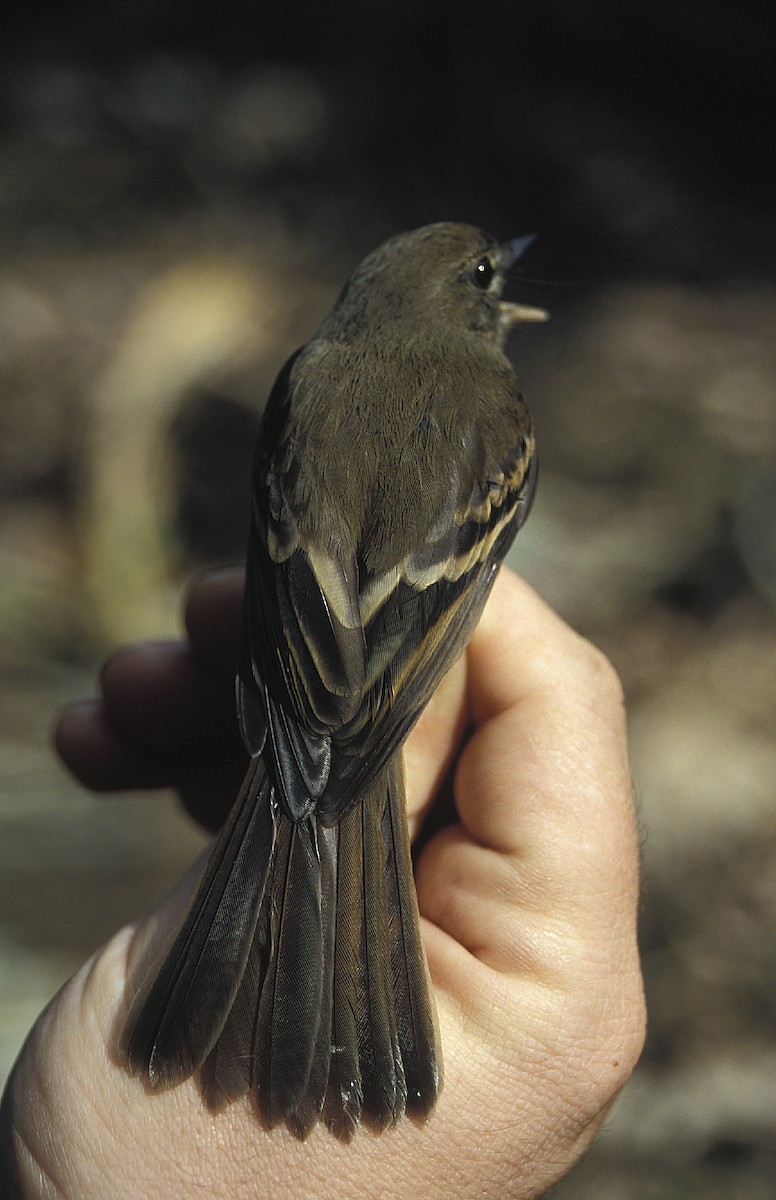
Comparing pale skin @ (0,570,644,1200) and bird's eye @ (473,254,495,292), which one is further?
bird's eye @ (473,254,495,292)

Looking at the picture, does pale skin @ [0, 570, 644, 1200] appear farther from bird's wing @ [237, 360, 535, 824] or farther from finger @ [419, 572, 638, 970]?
bird's wing @ [237, 360, 535, 824]

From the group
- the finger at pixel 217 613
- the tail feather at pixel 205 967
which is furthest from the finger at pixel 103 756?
the tail feather at pixel 205 967

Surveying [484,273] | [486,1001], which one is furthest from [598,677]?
[484,273]

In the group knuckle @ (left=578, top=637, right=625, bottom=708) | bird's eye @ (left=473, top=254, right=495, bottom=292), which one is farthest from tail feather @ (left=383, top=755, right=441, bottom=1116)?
bird's eye @ (left=473, top=254, right=495, bottom=292)

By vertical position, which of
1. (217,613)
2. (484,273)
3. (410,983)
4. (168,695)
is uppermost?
(484,273)

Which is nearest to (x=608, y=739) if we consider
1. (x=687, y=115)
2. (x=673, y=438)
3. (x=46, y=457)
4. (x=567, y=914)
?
(x=567, y=914)

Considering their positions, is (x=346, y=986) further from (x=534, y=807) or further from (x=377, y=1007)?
(x=534, y=807)

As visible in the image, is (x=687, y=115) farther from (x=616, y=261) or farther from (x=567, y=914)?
(x=567, y=914)
